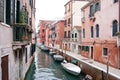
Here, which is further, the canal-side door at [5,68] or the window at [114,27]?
the window at [114,27]

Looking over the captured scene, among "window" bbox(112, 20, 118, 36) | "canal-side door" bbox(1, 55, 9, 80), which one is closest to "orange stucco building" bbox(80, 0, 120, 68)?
"window" bbox(112, 20, 118, 36)

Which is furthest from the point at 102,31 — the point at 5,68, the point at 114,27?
the point at 5,68

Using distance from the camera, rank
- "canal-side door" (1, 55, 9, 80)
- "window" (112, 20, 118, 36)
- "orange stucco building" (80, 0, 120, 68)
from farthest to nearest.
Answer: "orange stucco building" (80, 0, 120, 68) < "window" (112, 20, 118, 36) < "canal-side door" (1, 55, 9, 80)

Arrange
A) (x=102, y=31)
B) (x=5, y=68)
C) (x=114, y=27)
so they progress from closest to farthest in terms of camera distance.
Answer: (x=5, y=68) → (x=114, y=27) → (x=102, y=31)

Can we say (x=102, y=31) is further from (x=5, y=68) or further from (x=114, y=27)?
(x=5, y=68)

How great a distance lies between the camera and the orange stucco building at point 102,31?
16.3 meters

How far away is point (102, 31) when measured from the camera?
61.8ft

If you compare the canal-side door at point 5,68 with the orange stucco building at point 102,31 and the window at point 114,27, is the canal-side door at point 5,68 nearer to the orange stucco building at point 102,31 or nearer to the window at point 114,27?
the orange stucco building at point 102,31

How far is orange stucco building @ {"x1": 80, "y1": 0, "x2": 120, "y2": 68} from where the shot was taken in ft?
53.4

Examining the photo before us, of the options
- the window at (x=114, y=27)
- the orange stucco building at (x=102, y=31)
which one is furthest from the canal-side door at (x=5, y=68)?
the window at (x=114, y=27)

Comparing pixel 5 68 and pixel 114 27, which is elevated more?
→ pixel 114 27

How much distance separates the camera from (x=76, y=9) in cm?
3438

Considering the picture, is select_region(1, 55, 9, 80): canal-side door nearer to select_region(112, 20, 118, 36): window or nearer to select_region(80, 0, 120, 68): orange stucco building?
select_region(80, 0, 120, 68): orange stucco building

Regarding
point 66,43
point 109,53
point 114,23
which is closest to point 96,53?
point 109,53
